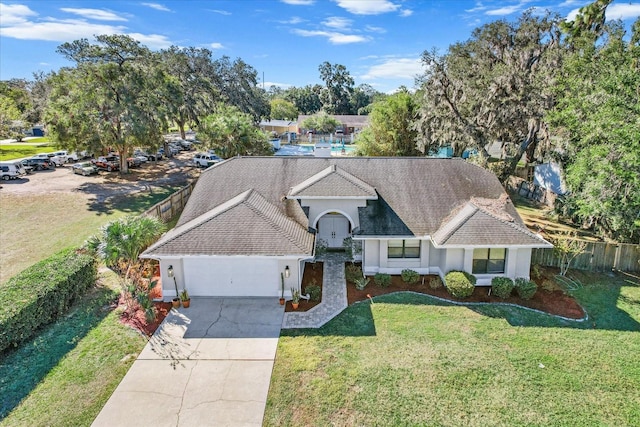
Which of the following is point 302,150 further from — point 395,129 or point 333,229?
point 333,229

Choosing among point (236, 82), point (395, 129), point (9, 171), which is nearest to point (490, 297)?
point (395, 129)

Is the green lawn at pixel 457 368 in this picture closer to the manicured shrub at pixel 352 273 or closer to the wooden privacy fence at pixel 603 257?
the manicured shrub at pixel 352 273

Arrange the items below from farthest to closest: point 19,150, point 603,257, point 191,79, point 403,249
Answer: point 19,150 < point 191,79 < point 603,257 < point 403,249

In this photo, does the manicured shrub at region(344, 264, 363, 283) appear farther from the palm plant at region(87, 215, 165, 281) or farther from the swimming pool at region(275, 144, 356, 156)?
the swimming pool at region(275, 144, 356, 156)

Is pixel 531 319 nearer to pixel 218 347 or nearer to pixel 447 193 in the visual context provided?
pixel 447 193

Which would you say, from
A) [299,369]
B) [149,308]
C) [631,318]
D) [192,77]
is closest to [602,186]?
[631,318]

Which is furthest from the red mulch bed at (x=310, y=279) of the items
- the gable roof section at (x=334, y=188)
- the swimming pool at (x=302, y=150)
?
the swimming pool at (x=302, y=150)
